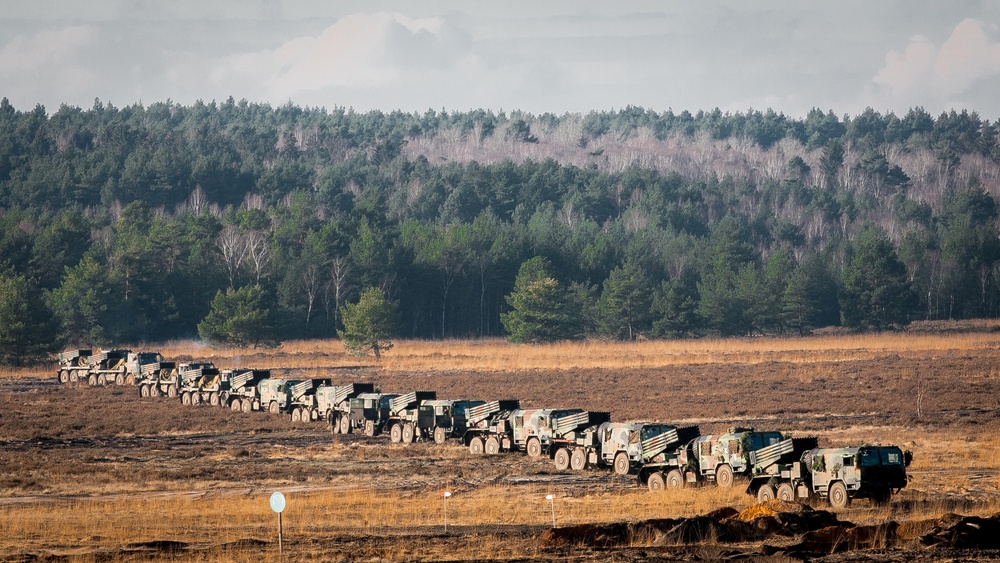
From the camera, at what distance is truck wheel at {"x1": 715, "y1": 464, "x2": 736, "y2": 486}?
96.7ft

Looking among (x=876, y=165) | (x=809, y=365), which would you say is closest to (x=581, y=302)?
(x=809, y=365)

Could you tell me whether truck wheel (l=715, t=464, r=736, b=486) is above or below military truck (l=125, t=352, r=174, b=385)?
below

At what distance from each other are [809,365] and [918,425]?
27676 millimetres

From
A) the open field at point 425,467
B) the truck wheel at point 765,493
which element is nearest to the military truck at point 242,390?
the open field at point 425,467

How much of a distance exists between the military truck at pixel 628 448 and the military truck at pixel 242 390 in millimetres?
21951

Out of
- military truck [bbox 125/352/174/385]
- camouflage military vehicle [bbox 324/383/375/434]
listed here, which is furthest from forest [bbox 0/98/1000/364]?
camouflage military vehicle [bbox 324/383/375/434]

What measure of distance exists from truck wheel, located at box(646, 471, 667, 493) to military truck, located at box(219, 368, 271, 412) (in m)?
26.3

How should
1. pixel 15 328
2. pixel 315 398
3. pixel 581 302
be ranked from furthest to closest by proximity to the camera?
pixel 581 302, pixel 15 328, pixel 315 398

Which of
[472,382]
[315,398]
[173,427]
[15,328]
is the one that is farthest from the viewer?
[15,328]

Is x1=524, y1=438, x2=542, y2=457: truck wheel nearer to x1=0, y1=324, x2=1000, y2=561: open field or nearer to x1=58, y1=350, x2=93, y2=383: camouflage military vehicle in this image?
x1=0, y1=324, x2=1000, y2=561: open field

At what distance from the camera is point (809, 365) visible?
226 ft

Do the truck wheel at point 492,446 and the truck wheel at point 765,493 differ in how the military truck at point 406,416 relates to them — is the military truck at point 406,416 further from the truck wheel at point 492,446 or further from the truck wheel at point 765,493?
the truck wheel at point 765,493

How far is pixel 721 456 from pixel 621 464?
382 cm

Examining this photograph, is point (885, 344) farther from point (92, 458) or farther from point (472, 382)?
point (92, 458)
